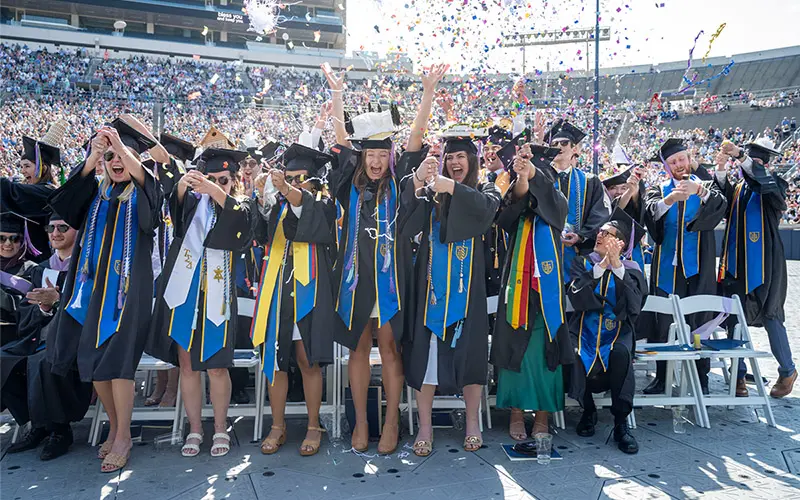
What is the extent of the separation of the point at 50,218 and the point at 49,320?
0.77 metres

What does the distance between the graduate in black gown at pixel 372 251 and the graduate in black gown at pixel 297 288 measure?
5.1 inches

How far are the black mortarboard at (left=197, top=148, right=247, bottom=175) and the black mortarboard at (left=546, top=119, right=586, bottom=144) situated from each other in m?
2.44

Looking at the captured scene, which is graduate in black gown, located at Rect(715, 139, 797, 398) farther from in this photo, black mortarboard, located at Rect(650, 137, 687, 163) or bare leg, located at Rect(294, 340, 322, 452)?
bare leg, located at Rect(294, 340, 322, 452)

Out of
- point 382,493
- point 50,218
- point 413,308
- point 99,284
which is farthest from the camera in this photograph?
point 50,218

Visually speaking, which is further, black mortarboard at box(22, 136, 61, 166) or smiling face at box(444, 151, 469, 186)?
black mortarboard at box(22, 136, 61, 166)

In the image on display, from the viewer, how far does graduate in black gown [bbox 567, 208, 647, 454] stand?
4535 millimetres

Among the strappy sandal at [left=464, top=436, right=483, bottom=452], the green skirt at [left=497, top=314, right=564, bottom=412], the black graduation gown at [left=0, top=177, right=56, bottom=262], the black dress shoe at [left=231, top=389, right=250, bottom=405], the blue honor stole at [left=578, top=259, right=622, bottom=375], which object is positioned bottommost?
the strappy sandal at [left=464, top=436, right=483, bottom=452]

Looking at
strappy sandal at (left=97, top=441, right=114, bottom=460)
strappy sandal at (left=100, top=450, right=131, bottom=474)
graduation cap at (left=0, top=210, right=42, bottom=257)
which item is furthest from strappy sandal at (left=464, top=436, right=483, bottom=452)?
graduation cap at (left=0, top=210, right=42, bottom=257)

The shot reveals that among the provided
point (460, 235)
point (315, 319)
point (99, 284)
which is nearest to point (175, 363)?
point (99, 284)

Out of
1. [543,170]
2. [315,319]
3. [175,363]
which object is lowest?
[175,363]

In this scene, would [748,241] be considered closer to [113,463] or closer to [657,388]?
[657,388]

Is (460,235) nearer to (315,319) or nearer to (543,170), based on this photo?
(543,170)

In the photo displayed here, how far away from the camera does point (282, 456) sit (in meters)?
4.21

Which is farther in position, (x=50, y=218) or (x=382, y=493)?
(x=50, y=218)
